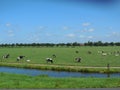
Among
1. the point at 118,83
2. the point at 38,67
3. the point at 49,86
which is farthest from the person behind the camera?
the point at 38,67

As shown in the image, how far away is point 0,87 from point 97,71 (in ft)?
96.2

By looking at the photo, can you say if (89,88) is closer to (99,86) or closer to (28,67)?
(99,86)

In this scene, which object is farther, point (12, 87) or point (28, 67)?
point (28, 67)

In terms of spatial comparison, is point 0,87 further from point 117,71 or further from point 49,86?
point 117,71

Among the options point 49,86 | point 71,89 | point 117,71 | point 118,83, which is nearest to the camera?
point 71,89

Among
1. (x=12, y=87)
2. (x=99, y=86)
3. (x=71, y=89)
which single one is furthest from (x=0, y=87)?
(x=99, y=86)

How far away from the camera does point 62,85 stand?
642 inches

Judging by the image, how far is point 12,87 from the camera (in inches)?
610

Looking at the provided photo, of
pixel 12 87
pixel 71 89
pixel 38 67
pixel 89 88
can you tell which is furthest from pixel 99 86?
pixel 38 67

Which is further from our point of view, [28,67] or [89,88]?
[28,67]

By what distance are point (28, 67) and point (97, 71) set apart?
45.3ft

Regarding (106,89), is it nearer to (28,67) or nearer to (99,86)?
(99,86)

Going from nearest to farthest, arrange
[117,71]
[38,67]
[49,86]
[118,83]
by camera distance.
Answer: [49,86], [118,83], [117,71], [38,67]

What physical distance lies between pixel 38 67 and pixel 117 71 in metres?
13.8
